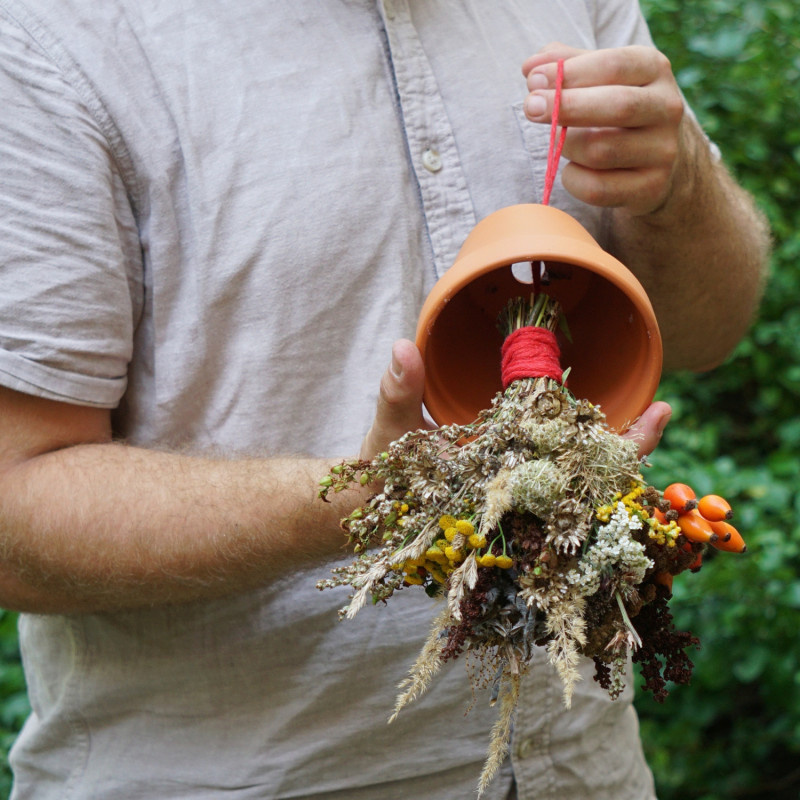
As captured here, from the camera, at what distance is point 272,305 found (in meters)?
1.38

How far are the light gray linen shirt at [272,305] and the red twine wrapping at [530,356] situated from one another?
335 mm

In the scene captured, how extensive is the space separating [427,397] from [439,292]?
5.9 inches

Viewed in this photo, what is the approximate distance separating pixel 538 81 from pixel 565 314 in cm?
33

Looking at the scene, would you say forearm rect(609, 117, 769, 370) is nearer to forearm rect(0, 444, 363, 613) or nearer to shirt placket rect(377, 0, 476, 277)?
shirt placket rect(377, 0, 476, 277)

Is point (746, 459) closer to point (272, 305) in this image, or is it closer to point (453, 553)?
point (272, 305)

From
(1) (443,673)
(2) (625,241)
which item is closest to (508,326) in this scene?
(2) (625,241)

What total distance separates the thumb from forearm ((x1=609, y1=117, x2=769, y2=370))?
1.94 ft

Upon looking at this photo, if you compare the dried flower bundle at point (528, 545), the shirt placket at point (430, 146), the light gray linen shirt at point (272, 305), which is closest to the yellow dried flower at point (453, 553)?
the dried flower bundle at point (528, 545)

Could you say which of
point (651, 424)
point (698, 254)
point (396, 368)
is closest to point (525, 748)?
point (651, 424)

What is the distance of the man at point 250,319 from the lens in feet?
4.11

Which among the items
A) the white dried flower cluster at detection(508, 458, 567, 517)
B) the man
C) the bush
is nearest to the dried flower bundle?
the white dried flower cluster at detection(508, 458, 567, 517)

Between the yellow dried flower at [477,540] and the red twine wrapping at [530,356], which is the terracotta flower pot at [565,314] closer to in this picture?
the red twine wrapping at [530,356]

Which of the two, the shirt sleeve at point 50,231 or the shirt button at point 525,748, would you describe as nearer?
the shirt sleeve at point 50,231

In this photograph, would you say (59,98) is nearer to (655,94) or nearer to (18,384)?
(18,384)
